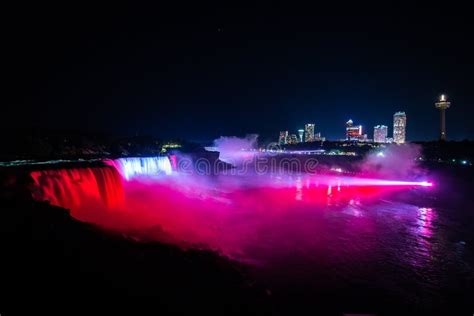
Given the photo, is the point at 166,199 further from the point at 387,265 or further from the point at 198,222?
the point at 387,265

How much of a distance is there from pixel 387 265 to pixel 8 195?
14.8 metres

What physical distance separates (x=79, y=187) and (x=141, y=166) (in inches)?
497

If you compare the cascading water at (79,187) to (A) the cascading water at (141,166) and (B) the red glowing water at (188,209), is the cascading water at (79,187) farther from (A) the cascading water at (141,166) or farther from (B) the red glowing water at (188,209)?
(A) the cascading water at (141,166)

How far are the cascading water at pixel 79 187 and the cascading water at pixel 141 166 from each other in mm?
5373

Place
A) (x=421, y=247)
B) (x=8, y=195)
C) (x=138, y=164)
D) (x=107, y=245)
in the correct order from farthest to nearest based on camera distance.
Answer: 1. (x=138, y=164)
2. (x=421, y=247)
3. (x=8, y=195)
4. (x=107, y=245)

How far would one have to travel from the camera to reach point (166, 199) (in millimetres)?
22297

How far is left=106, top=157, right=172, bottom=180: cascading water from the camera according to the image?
1000 inches

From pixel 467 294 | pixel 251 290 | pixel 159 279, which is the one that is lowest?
pixel 467 294

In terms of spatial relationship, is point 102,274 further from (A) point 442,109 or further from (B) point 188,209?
(A) point 442,109

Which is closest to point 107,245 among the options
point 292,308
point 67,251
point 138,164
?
point 67,251

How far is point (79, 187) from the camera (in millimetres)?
16328

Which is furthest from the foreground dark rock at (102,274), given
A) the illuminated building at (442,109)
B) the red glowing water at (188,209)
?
the illuminated building at (442,109)

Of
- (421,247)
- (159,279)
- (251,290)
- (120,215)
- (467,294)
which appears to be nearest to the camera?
(159,279)

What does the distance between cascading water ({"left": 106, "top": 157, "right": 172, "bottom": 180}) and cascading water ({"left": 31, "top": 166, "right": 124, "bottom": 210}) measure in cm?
537
